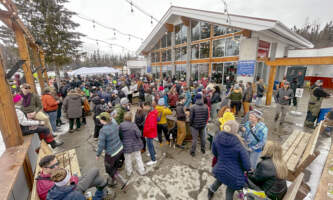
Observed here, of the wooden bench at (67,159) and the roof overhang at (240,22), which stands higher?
the roof overhang at (240,22)

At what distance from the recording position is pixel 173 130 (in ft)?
14.4

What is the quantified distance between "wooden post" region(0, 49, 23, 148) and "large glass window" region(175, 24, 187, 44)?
13776 millimetres

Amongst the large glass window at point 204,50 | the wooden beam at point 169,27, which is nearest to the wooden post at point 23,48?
the large glass window at point 204,50

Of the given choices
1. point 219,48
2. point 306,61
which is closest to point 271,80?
point 306,61

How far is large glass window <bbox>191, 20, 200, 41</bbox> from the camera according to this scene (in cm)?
1240

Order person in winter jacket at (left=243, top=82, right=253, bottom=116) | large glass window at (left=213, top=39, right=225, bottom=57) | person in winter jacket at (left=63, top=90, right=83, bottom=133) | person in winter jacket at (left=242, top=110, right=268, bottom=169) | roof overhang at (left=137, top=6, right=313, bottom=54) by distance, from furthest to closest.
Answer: large glass window at (left=213, top=39, right=225, bottom=57), roof overhang at (left=137, top=6, right=313, bottom=54), person in winter jacket at (left=243, top=82, right=253, bottom=116), person in winter jacket at (left=63, top=90, right=83, bottom=133), person in winter jacket at (left=242, top=110, right=268, bottom=169)

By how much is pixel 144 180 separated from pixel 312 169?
149 inches

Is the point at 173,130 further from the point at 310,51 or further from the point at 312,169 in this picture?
the point at 310,51

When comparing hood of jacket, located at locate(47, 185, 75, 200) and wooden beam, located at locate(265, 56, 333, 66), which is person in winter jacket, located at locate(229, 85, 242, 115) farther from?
hood of jacket, located at locate(47, 185, 75, 200)

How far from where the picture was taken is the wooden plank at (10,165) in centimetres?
177

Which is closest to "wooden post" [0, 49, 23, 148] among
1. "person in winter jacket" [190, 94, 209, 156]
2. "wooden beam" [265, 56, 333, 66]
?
"person in winter jacket" [190, 94, 209, 156]

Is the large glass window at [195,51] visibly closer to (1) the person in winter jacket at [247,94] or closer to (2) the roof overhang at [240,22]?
(2) the roof overhang at [240,22]

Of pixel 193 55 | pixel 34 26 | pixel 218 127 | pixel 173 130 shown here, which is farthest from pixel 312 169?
pixel 34 26

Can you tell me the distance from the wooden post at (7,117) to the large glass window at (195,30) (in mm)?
12920
